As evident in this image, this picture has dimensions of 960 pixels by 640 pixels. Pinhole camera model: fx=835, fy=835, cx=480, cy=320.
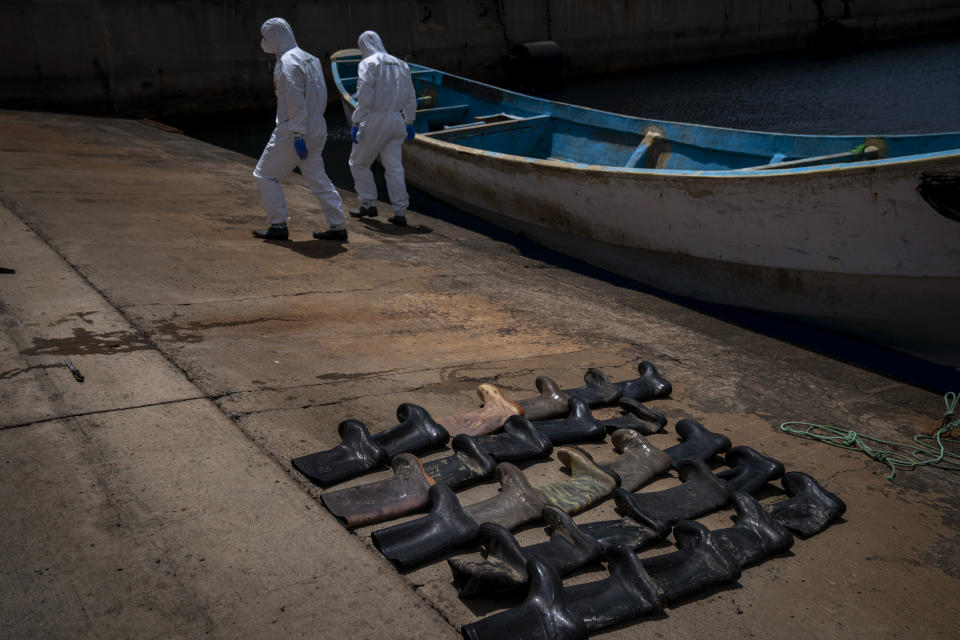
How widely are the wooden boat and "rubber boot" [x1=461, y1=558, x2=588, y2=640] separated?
4.21 m

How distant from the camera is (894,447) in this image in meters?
4.67

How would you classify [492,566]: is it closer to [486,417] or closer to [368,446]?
[368,446]

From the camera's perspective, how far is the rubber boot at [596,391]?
475 cm

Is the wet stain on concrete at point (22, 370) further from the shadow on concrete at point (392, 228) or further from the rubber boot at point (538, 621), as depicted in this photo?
the shadow on concrete at point (392, 228)

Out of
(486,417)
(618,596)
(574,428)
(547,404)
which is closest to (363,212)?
(547,404)

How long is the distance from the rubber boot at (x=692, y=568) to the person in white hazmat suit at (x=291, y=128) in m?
5.40

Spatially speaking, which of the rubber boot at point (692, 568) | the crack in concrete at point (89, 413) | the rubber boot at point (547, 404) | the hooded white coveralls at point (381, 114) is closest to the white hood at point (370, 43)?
the hooded white coveralls at point (381, 114)

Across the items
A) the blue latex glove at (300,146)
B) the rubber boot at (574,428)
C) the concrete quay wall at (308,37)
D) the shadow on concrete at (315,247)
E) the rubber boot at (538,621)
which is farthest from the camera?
the concrete quay wall at (308,37)

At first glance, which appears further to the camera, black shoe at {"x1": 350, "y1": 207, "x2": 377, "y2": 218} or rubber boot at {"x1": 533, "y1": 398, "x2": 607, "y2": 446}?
black shoe at {"x1": 350, "y1": 207, "x2": 377, "y2": 218}

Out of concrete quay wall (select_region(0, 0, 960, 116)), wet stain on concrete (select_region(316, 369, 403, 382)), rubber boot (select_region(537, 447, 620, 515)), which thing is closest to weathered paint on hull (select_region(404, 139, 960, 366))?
rubber boot (select_region(537, 447, 620, 515))

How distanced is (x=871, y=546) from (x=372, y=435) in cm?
230

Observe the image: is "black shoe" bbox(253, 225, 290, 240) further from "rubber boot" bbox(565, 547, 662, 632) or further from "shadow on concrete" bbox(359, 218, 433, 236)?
"rubber boot" bbox(565, 547, 662, 632)

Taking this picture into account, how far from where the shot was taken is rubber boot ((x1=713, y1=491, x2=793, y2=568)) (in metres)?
3.37

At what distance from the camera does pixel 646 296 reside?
7820 mm
